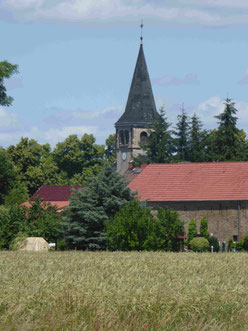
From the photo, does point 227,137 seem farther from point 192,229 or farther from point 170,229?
point 170,229

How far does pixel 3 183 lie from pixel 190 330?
214 feet

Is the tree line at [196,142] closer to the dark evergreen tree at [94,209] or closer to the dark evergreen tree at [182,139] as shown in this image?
the dark evergreen tree at [182,139]

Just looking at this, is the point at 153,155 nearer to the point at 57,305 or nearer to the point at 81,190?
the point at 81,190

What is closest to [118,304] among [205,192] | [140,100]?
[205,192]

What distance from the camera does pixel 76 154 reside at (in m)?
119

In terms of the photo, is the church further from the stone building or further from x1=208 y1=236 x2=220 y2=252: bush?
x1=208 y1=236 x2=220 y2=252: bush

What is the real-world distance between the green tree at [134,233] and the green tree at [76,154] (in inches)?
3024

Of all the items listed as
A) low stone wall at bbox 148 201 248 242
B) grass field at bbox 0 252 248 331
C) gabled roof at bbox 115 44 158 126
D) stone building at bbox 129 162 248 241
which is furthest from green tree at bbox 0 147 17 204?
grass field at bbox 0 252 248 331

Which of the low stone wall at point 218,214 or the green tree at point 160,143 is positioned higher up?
the green tree at point 160,143

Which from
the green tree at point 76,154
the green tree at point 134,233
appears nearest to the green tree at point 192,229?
the green tree at point 134,233

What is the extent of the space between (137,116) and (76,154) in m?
19.9

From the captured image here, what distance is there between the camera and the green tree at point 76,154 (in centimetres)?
11912

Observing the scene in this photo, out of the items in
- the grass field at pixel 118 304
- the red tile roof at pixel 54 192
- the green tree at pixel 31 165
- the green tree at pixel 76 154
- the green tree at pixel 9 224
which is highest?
the green tree at pixel 76 154

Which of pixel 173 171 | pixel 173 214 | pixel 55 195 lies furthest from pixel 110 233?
pixel 55 195
